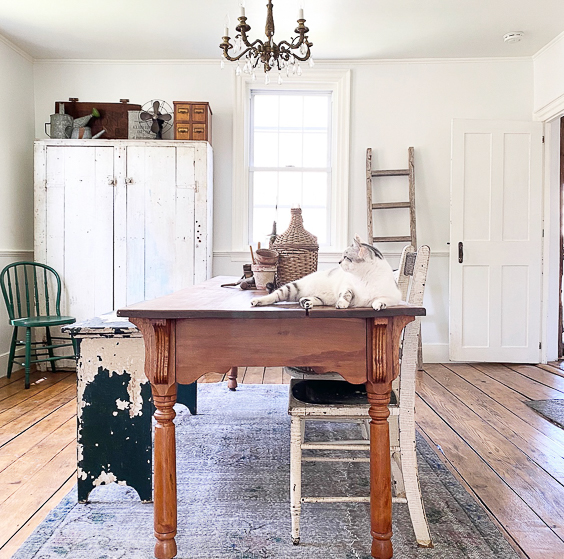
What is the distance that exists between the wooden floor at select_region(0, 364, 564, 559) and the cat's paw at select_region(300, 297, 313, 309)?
1.10m

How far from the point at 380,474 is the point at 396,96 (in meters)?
3.90

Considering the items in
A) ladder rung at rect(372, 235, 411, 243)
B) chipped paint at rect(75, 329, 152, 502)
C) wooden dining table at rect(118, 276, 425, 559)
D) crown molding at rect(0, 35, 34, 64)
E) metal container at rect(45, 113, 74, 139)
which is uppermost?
crown molding at rect(0, 35, 34, 64)

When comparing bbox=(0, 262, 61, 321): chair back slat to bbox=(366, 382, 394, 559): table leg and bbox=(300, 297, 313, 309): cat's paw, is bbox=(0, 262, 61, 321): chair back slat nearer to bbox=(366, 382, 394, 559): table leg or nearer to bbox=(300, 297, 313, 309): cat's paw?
bbox=(300, 297, 313, 309): cat's paw

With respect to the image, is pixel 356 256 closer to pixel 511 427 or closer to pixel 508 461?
pixel 508 461

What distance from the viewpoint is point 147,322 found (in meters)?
1.51

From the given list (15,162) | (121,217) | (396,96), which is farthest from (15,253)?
(396,96)

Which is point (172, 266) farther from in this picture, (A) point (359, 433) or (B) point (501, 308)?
(B) point (501, 308)

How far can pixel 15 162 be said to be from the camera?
168 inches

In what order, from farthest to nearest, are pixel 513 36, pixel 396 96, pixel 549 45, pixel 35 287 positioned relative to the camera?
pixel 396 96, pixel 549 45, pixel 35 287, pixel 513 36

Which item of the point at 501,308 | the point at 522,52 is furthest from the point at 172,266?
the point at 522,52

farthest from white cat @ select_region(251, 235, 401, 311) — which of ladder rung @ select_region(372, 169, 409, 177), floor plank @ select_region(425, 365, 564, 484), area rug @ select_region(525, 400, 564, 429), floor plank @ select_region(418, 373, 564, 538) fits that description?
ladder rung @ select_region(372, 169, 409, 177)

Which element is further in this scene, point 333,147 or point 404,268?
point 333,147

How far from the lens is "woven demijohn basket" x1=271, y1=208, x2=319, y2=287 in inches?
78.6

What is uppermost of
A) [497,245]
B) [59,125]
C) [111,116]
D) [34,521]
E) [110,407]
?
[111,116]
